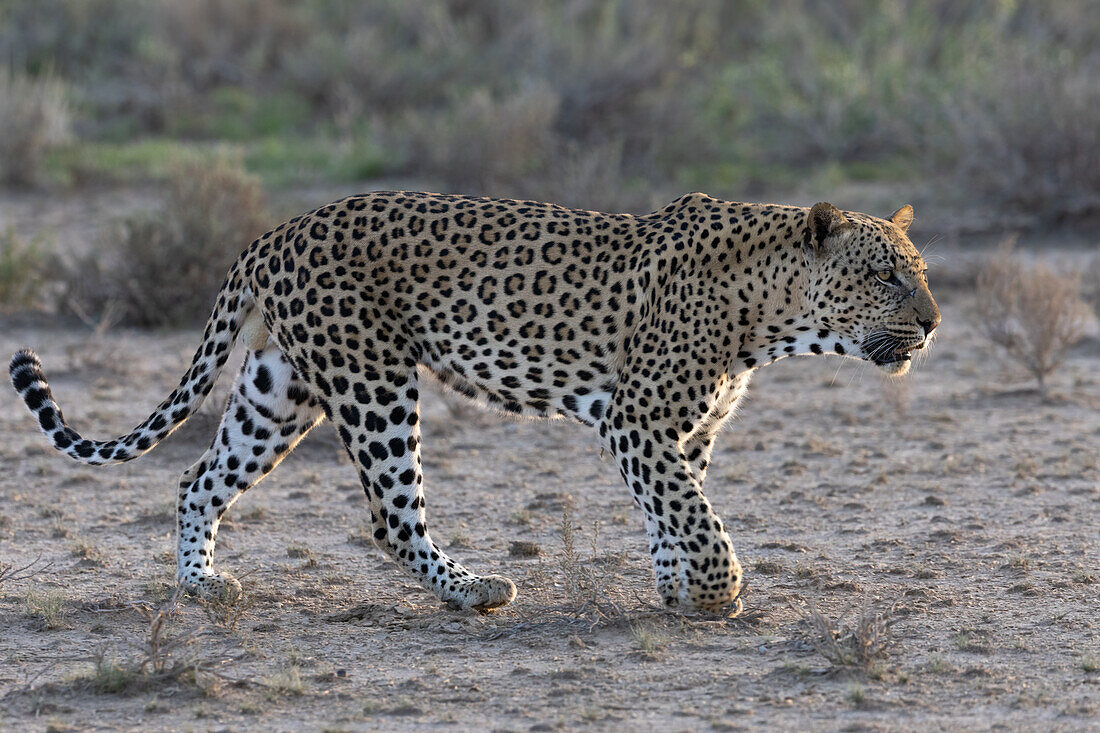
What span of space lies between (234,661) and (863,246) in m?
2.65

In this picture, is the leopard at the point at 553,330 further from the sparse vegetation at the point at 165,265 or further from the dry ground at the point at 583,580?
the sparse vegetation at the point at 165,265

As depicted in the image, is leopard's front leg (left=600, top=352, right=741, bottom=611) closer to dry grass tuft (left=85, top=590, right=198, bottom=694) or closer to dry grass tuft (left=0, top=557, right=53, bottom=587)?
dry grass tuft (left=85, top=590, right=198, bottom=694)

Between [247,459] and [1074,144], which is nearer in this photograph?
[247,459]

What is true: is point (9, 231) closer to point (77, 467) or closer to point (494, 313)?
point (77, 467)

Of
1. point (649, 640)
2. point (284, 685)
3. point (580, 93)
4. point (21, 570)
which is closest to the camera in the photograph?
point (284, 685)

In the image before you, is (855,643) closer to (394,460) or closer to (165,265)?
(394,460)

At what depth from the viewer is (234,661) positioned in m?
5.45

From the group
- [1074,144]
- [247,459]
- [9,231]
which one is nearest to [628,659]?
[247,459]

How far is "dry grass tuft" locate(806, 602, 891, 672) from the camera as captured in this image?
5.16 metres

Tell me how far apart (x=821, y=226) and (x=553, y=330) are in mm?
1044

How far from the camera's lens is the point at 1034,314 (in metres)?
9.86

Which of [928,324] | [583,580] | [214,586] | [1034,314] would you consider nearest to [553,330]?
[583,580]

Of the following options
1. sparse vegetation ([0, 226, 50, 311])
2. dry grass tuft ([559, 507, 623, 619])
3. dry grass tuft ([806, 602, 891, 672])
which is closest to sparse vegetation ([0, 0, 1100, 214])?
sparse vegetation ([0, 226, 50, 311])

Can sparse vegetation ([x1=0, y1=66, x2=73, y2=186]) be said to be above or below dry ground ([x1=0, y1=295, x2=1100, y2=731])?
above
